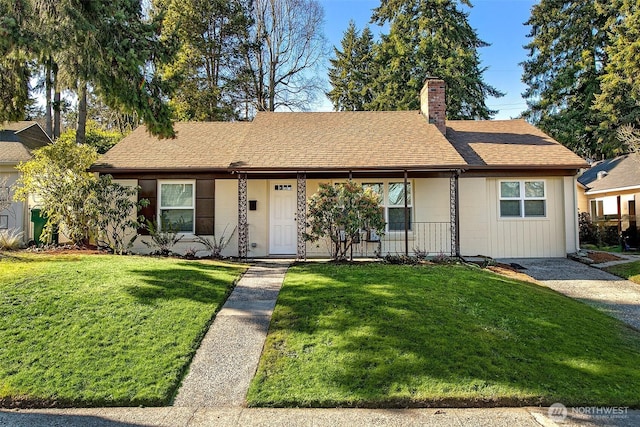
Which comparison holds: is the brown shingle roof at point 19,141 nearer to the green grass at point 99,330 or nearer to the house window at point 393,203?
the green grass at point 99,330

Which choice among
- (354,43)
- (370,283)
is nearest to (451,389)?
(370,283)

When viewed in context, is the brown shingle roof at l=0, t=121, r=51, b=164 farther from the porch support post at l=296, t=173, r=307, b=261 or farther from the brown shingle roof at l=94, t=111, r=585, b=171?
the porch support post at l=296, t=173, r=307, b=261

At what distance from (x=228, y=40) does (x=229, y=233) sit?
17.8 meters

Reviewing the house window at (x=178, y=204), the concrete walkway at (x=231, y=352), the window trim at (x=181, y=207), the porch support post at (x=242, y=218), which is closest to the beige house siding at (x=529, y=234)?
the porch support post at (x=242, y=218)

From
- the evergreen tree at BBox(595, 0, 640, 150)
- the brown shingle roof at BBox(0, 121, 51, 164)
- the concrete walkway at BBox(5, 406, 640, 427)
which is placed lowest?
the concrete walkway at BBox(5, 406, 640, 427)

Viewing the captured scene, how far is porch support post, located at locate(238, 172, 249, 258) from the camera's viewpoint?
35.1 ft

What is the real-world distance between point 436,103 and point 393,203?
454 cm

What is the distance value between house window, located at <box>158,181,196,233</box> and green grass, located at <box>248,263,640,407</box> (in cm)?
595

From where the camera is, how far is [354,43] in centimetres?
3381

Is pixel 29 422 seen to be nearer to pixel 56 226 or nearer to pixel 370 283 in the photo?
pixel 370 283

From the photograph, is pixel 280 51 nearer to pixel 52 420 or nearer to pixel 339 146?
pixel 339 146

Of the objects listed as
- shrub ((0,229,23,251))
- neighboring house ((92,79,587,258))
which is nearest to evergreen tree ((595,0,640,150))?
neighboring house ((92,79,587,258))

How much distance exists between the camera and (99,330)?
5047mm

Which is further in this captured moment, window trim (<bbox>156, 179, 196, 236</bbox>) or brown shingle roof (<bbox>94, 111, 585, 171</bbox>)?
window trim (<bbox>156, 179, 196, 236</bbox>)
